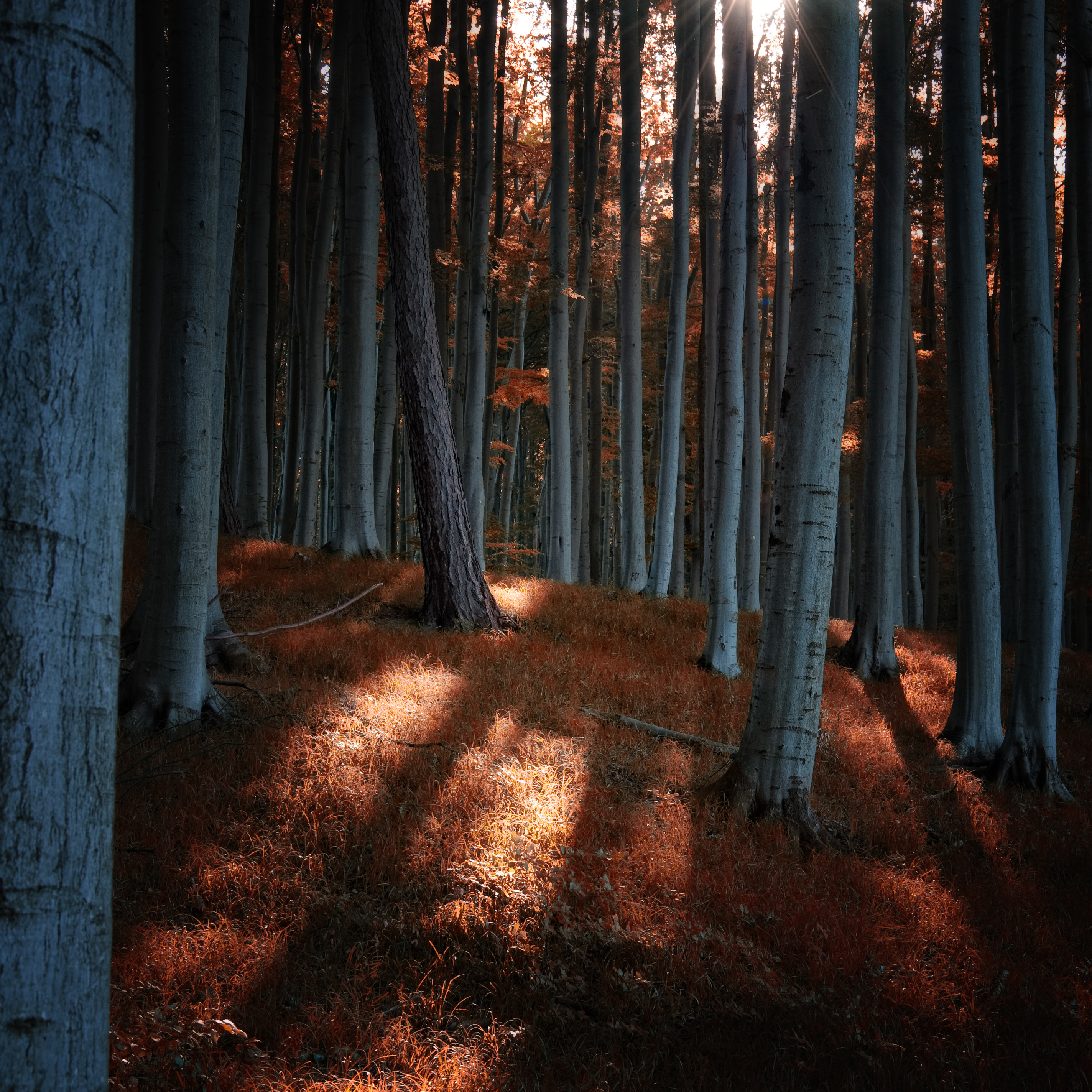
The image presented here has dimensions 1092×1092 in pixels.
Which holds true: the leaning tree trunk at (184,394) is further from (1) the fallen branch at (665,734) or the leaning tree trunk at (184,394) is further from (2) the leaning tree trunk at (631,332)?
(2) the leaning tree trunk at (631,332)

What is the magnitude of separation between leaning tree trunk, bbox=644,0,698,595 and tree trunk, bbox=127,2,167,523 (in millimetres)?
7582

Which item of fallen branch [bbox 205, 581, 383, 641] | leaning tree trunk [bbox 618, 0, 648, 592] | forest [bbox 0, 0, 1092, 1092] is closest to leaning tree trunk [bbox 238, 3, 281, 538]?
forest [bbox 0, 0, 1092, 1092]

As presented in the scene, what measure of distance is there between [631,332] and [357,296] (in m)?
4.82

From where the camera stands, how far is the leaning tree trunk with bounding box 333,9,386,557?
9.73 m

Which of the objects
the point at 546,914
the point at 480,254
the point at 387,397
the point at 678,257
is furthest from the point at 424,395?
the point at 678,257

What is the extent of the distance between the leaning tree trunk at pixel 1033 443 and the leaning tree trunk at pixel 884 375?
1580 mm

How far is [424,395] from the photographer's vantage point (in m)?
7.93

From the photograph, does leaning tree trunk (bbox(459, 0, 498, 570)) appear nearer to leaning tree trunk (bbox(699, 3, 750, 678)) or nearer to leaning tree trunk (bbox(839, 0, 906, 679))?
leaning tree trunk (bbox(699, 3, 750, 678))

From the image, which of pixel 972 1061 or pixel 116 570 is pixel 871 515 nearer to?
pixel 972 1061

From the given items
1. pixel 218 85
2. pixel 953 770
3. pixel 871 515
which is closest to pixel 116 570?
Result: pixel 218 85

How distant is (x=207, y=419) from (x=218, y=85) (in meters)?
2.46

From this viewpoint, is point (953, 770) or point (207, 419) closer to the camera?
point (207, 419)

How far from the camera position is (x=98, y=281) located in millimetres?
1357

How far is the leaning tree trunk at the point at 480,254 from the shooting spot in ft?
36.1
